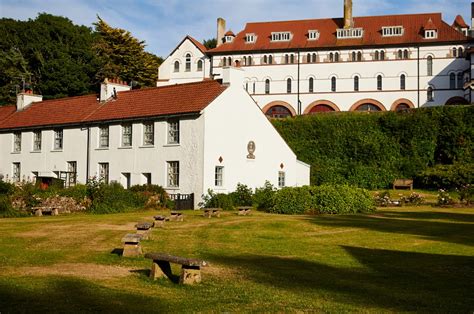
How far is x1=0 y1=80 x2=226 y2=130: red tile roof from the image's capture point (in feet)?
109

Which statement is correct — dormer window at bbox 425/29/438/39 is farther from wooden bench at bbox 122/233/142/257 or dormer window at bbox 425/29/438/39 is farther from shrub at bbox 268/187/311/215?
wooden bench at bbox 122/233/142/257

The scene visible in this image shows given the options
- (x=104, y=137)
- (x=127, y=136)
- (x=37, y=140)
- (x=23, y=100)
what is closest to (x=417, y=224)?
(x=127, y=136)

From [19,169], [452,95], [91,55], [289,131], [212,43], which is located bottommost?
[19,169]

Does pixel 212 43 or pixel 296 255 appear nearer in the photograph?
pixel 296 255

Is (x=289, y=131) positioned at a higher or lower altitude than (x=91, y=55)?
lower

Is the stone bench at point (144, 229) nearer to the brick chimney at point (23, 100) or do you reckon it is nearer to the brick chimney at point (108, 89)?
the brick chimney at point (108, 89)

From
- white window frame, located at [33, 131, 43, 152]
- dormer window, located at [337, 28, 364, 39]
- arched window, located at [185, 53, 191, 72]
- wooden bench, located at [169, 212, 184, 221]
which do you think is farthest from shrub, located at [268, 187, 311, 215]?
arched window, located at [185, 53, 191, 72]

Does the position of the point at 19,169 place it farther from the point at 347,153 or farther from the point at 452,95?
the point at 452,95

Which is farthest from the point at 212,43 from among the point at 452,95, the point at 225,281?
the point at 225,281

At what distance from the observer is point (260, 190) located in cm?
3366

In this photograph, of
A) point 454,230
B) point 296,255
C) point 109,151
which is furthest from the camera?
point 109,151

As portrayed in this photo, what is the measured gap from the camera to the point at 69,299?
30.2 ft

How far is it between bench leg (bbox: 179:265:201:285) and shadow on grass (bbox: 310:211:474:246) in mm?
9019

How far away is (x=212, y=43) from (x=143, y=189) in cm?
7344
